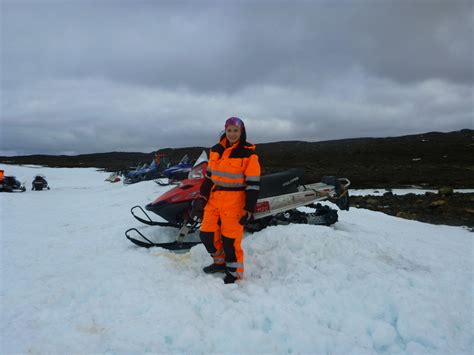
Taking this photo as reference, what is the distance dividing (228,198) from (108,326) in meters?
1.66

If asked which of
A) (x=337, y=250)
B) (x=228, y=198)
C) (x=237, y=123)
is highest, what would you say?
(x=237, y=123)

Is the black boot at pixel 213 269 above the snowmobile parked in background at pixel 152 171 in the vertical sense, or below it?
below

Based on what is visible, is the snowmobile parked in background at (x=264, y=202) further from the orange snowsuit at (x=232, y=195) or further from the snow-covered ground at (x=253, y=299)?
the orange snowsuit at (x=232, y=195)

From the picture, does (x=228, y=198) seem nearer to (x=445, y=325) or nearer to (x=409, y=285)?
(x=409, y=285)

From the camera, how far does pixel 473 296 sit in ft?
10.6

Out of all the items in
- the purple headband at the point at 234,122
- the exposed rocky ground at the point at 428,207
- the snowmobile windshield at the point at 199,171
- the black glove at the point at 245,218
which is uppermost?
the purple headband at the point at 234,122

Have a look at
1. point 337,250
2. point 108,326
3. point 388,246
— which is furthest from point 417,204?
point 108,326

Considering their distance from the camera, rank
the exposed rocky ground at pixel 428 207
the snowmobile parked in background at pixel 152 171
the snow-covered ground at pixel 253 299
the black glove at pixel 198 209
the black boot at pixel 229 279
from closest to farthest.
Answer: the snow-covered ground at pixel 253 299 → the black boot at pixel 229 279 → the black glove at pixel 198 209 → the exposed rocky ground at pixel 428 207 → the snowmobile parked in background at pixel 152 171

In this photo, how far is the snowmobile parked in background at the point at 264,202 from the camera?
4781 millimetres

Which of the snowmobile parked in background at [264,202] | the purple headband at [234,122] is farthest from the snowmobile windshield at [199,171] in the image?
the purple headband at [234,122]

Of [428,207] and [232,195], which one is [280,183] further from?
[428,207]

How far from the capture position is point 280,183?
5199 mm

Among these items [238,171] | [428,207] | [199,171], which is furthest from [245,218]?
[428,207]

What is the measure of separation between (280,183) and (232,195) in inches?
69.5
